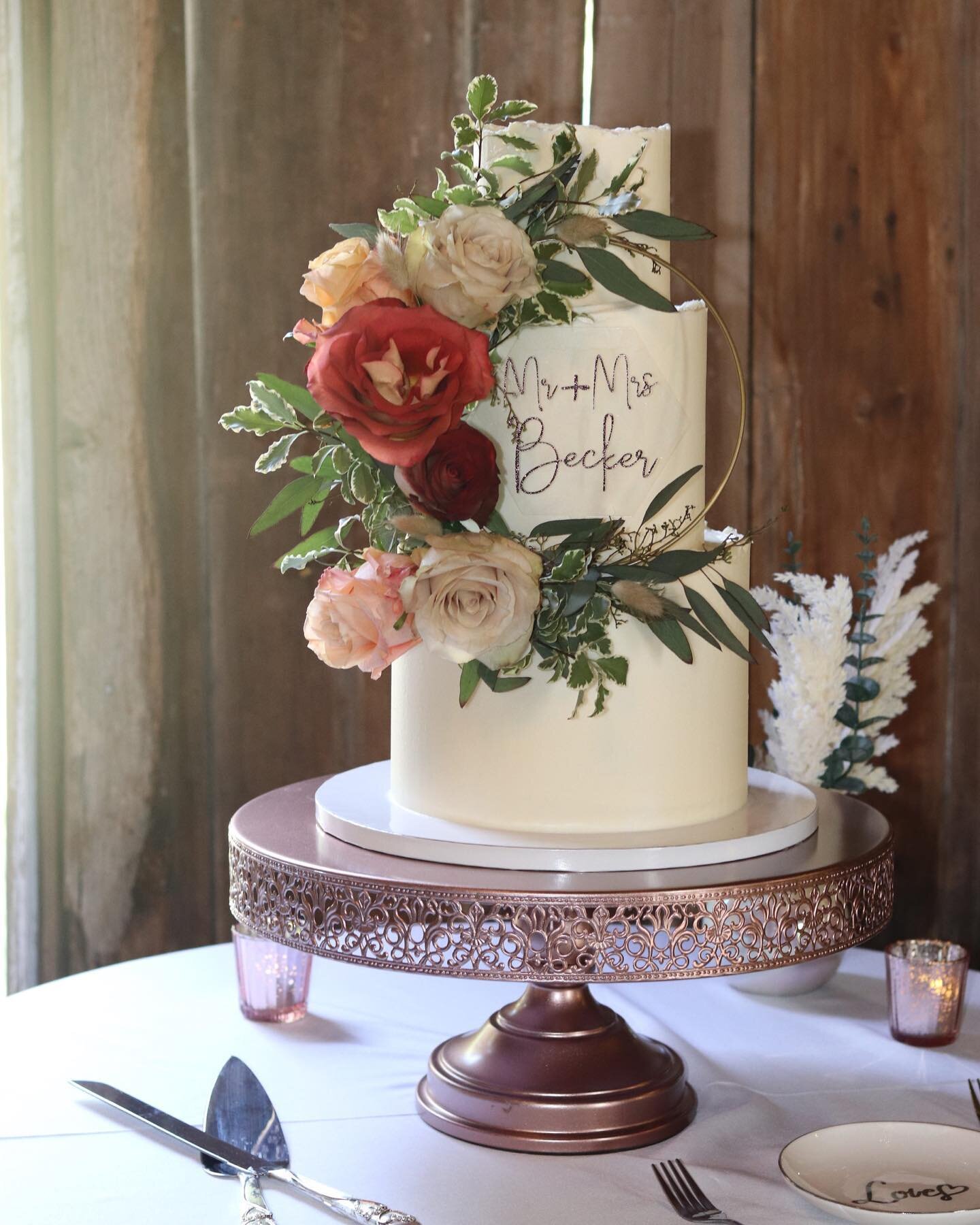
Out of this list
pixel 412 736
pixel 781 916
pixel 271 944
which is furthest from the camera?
pixel 271 944

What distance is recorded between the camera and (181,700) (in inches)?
73.3

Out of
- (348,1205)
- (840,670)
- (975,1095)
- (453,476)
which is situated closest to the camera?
(348,1205)

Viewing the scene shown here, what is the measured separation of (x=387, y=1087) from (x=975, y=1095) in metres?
0.47

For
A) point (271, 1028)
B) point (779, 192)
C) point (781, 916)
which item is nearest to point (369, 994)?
point (271, 1028)

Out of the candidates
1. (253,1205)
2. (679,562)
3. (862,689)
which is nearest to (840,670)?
(862,689)

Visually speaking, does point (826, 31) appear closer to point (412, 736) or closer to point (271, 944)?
point (412, 736)

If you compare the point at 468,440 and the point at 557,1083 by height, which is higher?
the point at 468,440

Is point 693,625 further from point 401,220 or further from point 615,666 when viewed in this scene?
point 401,220

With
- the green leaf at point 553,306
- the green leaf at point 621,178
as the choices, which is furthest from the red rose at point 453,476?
the green leaf at point 621,178

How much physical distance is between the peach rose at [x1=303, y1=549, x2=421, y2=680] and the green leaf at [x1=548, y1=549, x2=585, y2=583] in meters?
0.11

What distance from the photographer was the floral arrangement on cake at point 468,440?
1.00 metres

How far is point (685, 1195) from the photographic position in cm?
96

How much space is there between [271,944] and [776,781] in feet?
1.55

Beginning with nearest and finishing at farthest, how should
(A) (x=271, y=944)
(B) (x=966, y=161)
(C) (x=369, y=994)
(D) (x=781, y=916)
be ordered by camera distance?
(D) (x=781, y=916), (A) (x=271, y=944), (C) (x=369, y=994), (B) (x=966, y=161)
